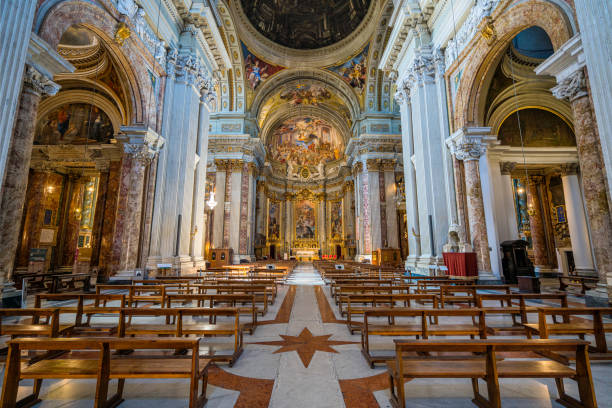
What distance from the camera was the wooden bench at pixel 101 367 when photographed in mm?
1688

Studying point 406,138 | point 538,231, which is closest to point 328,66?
point 406,138

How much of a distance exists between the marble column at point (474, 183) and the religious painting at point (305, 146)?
21304 millimetres

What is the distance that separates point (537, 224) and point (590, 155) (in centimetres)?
1130

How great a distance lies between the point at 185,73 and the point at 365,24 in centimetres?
1443

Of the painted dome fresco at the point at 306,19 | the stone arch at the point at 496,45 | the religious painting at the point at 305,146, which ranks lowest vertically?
the stone arch at the point at 496,45

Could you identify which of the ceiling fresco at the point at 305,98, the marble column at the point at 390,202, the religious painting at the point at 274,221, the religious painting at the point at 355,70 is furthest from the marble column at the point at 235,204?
the religious painting at the point at 355,70

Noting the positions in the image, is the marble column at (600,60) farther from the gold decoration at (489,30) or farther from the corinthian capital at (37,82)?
the corinthian capital at (37,82)

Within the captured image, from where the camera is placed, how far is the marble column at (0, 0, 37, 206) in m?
4.30

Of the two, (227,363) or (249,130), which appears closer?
(227,363)

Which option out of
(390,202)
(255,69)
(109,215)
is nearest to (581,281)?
(390,202)

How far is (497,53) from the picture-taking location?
8.41 meters

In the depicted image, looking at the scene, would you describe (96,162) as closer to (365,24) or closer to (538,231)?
(365,24)

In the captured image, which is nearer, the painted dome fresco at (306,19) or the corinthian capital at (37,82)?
the corinthian capital at (37,82)

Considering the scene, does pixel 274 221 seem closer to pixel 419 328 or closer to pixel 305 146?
pixel 305 146
